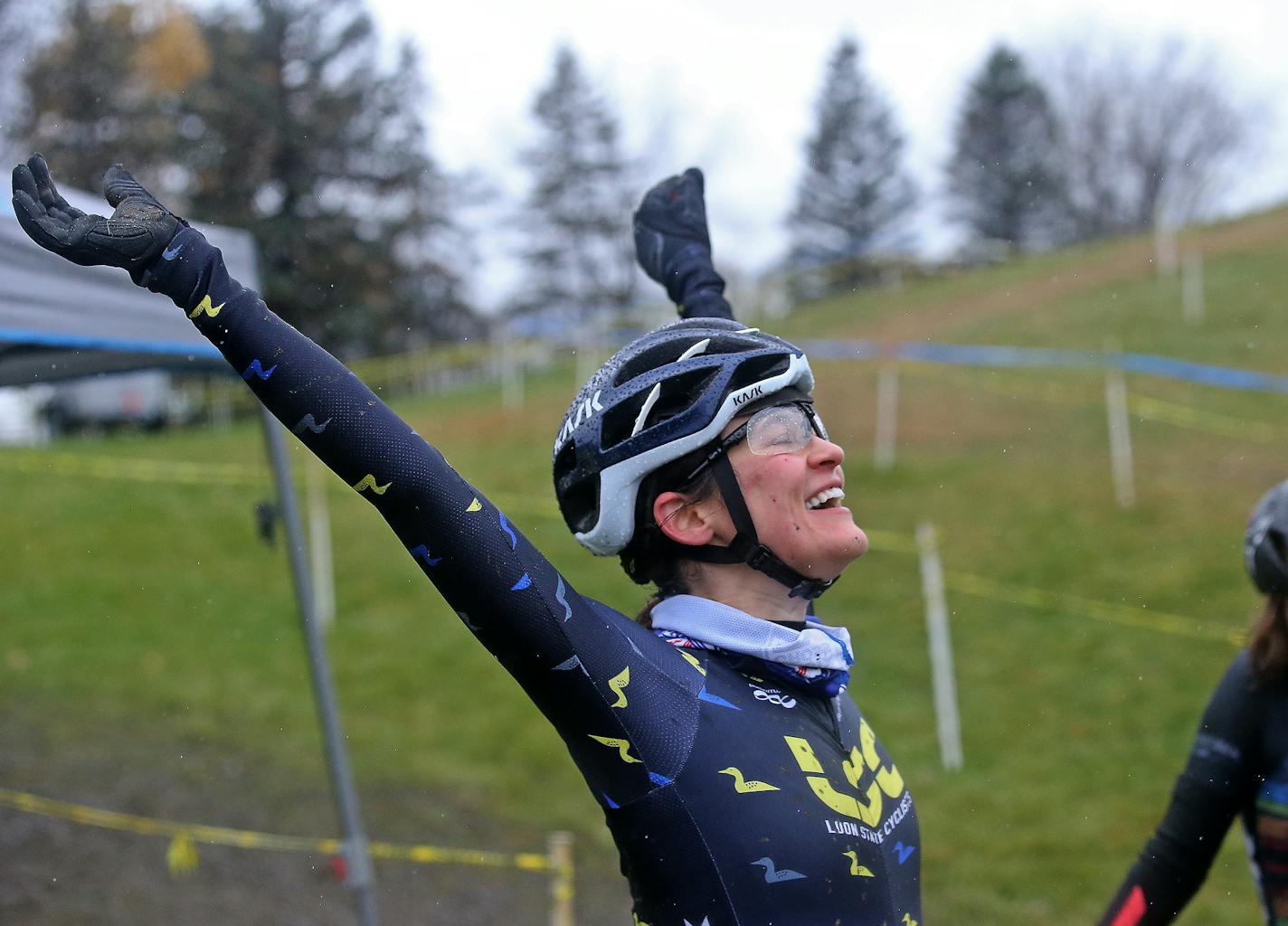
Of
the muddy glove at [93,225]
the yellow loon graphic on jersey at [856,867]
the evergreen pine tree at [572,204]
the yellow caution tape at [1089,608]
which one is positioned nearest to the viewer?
the muddy glove at [93,225]

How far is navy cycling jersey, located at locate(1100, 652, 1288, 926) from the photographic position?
279 centimetres

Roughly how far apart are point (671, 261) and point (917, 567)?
8.02m

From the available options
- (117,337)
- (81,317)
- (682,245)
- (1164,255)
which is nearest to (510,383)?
(1164,255)

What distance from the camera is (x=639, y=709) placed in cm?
175

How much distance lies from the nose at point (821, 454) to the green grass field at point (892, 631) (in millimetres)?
4471

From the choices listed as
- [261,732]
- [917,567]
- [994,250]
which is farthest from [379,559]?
[994,250]

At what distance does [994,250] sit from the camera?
34094 mm

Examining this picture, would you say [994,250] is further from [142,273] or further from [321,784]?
[142,273]

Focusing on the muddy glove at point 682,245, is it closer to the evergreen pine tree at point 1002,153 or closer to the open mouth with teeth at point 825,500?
the open mouth with teeth at point 825,500

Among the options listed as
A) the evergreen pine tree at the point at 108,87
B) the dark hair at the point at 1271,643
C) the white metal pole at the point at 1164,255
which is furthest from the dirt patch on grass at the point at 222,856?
the white metal pole at the point at 1164,255

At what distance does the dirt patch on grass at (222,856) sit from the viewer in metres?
5.63

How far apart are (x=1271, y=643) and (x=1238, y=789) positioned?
0.36 metres

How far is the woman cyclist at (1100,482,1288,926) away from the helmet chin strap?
1479 millimetres

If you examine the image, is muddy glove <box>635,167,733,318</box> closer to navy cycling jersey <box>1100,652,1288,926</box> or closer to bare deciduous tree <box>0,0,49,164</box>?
navy cycling jersey <box>1100,652,1288,926</box>
